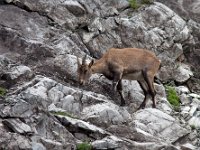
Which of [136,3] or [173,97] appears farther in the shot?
[136,3]

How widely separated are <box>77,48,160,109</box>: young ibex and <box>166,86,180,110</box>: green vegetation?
39.1 inches

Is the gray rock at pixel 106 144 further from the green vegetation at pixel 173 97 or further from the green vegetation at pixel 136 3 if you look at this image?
the green vegetation at pixel 136 3

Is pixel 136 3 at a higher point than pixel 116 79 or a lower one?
lower

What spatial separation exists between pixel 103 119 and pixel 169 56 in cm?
737

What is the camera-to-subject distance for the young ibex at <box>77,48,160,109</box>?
62.1ft

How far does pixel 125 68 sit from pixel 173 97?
7.89 ft

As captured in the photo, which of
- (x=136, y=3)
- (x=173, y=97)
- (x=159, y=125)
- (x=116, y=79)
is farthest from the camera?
(x=136, y=3)

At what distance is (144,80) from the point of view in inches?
774

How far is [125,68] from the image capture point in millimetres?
19281

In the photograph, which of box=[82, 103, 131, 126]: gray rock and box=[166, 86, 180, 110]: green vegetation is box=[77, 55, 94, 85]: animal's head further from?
box=[166, 86, 180, 110]: green vegetation

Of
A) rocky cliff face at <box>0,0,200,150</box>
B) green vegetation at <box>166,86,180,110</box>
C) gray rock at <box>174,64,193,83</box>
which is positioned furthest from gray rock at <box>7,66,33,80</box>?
gray rock at <box>174,64,193,83</box>

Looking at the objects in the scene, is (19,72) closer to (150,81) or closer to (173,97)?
(150,81)

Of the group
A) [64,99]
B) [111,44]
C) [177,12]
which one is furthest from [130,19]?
[64,99]

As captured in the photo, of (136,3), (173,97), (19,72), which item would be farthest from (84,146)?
(136,3)
